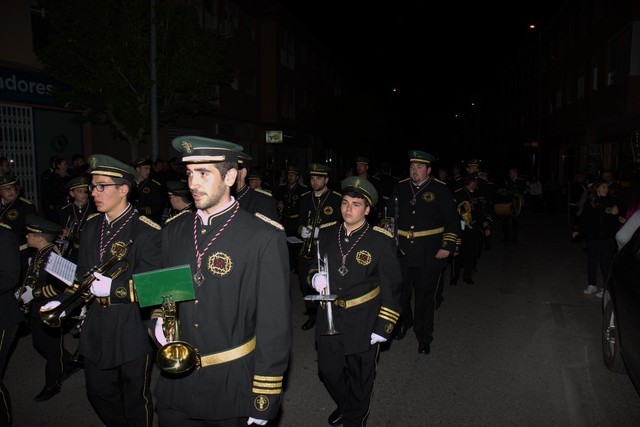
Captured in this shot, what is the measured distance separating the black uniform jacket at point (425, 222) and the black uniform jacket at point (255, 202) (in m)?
1.71

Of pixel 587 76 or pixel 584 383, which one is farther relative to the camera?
pixel 587 76

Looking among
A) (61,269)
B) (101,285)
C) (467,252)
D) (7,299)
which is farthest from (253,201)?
(467,252)

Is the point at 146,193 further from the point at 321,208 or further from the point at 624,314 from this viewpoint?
the point at 624,314

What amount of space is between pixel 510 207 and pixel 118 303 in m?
13.2

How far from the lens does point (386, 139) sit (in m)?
40.8

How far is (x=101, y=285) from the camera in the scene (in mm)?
3438

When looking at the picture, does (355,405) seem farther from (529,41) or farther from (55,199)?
(529,41)

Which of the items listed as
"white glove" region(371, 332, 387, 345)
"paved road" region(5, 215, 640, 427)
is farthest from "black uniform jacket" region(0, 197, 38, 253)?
"white glove" region(371, 332, 387, 345)

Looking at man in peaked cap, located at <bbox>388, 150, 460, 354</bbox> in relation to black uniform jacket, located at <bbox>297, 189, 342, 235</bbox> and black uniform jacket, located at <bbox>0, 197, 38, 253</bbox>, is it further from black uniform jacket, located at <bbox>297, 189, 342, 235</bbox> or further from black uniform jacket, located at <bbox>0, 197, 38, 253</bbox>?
black uniform jacket, located at <bbox>0, 197, 38, 253</bbox>

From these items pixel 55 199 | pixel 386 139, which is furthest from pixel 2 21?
pixel 386 139

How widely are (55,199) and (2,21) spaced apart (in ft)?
19.0

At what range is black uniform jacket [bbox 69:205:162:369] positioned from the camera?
11.8 ft

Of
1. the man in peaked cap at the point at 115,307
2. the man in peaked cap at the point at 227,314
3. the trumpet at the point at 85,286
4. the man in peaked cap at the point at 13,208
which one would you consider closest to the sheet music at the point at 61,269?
the man in peaked cap at the point at 115,307

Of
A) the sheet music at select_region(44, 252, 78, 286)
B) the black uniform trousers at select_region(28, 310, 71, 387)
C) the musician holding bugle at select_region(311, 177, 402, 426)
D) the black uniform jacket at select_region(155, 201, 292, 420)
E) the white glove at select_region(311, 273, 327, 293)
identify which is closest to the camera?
the black uniform jacket at select_region(155, 201, 292, 420)
